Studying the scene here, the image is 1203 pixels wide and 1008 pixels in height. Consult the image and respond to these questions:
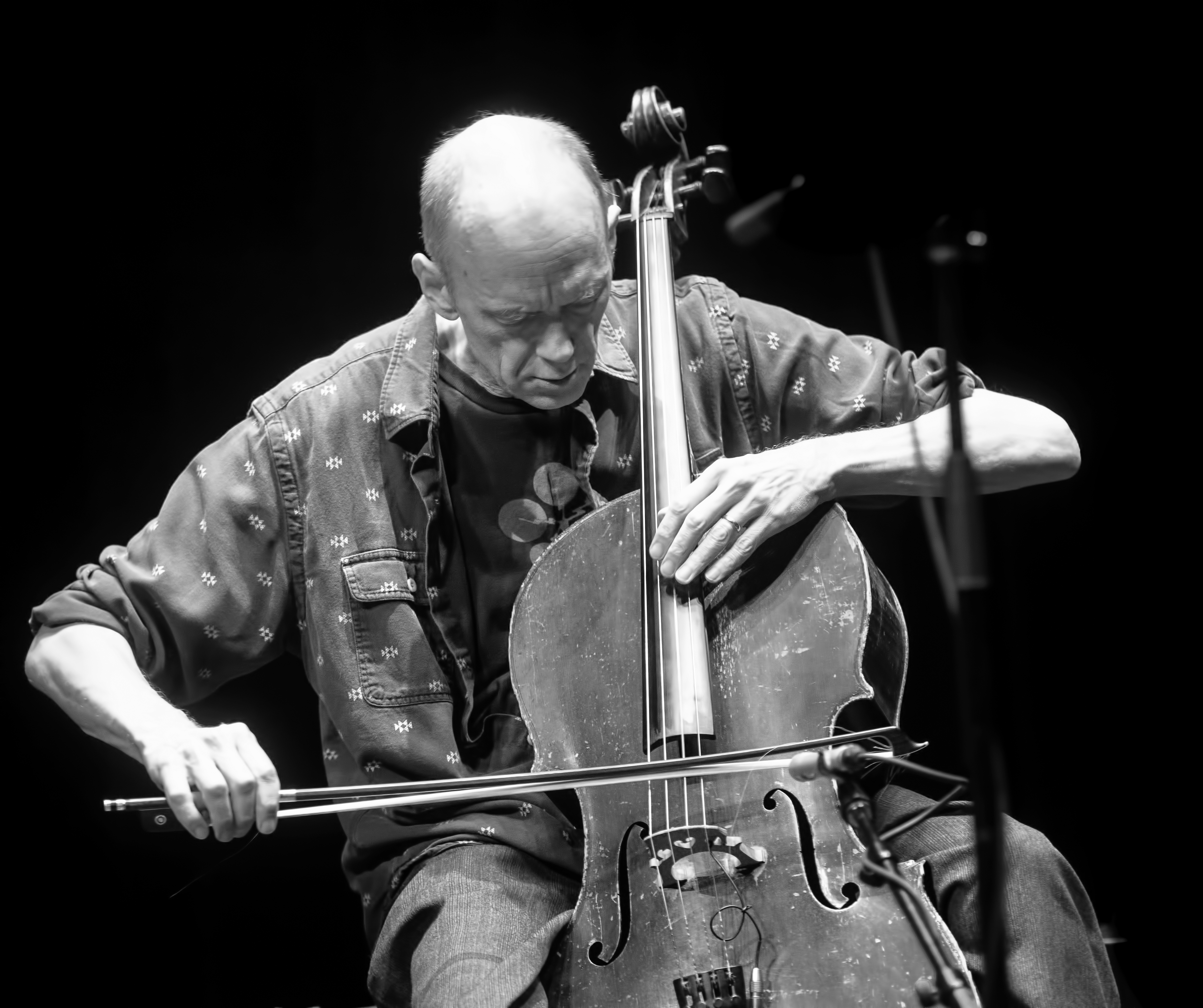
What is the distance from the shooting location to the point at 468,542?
1.71 meters

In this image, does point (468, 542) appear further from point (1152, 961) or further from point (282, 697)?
point (1152, 961)

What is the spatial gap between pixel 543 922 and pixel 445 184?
885 millimetres

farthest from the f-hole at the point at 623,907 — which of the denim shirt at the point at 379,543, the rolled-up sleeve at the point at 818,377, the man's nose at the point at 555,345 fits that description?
the rolled-up sleeve at the point at 818,377

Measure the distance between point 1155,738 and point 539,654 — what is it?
1147 mm

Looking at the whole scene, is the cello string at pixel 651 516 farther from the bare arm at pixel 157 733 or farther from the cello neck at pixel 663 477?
the bare arm at pixel 157 733

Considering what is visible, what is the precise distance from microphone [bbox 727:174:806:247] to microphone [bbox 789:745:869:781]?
0.40m

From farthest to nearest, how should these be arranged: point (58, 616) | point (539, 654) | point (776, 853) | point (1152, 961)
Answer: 1. point (1152, 961)
2. point (58, 616)
3. point (539, 654)
4. point (776, 853)

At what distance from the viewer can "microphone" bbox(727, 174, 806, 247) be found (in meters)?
0.99

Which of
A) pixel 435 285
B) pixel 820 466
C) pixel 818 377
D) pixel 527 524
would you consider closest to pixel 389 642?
pixel 527 524

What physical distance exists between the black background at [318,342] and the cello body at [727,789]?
0.61 metres

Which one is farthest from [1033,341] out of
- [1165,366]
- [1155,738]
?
[1155,738]

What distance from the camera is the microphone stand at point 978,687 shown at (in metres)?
0.83

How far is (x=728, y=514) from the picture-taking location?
1440 millimetres

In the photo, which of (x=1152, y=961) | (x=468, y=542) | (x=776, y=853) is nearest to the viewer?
(x=776, y=853)
